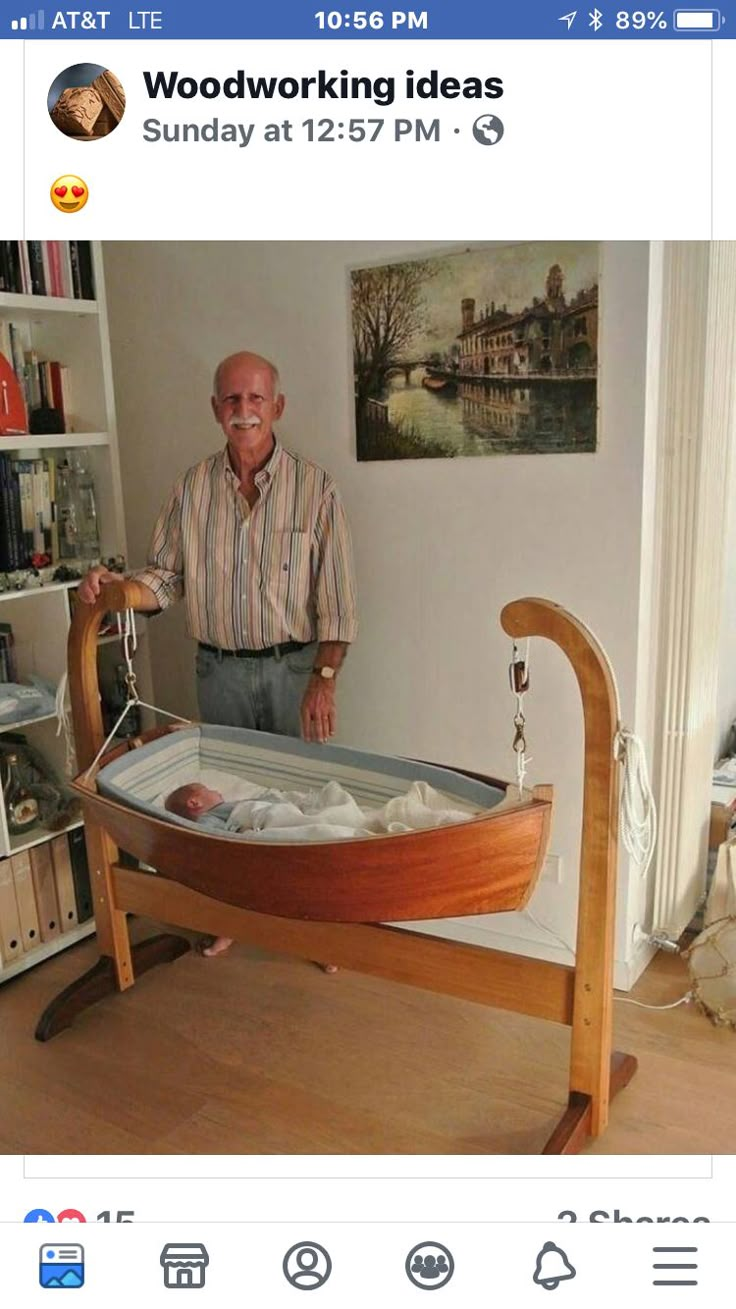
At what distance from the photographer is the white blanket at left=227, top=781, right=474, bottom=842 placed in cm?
138

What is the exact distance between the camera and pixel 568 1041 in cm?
164

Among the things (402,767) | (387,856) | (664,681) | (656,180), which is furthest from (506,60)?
(664,681)

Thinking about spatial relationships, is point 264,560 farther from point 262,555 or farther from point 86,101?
point 86,101

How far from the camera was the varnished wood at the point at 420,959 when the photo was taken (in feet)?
4.48

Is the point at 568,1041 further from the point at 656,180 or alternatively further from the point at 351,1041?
the point at 656,180

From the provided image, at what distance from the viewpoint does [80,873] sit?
2037mm

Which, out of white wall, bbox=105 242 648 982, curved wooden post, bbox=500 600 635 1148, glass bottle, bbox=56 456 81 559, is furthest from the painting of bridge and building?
glass bottle, bbox=56 456 81 559

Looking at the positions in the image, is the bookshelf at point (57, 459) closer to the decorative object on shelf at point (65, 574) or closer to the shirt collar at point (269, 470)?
A: the decorative object on shelf at point (65, 574)

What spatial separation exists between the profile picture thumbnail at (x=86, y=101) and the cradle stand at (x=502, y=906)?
2.41ft

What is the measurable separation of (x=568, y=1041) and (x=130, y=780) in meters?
0.88

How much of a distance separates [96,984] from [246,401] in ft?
3.64
